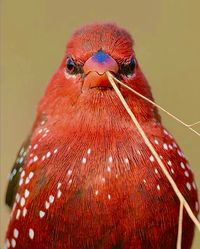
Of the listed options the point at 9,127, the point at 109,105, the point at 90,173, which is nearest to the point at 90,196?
the point at 90,173

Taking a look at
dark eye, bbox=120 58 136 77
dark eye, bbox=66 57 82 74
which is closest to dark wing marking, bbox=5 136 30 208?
dark eye, bbox=66 57 82 74

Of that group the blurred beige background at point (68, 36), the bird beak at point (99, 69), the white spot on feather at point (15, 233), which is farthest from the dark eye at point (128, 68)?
the blurred beige background at point (68, 36)

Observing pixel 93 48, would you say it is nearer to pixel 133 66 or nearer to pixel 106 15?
pixel 133 66

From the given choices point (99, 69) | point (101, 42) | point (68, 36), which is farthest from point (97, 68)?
point (68, 36)

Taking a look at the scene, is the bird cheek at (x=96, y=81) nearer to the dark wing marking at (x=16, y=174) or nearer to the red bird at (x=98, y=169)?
the red bird at (x=98, y=169)

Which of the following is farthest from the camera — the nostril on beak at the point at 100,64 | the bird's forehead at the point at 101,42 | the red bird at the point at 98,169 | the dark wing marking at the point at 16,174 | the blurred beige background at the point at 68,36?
the blurred beige background at the point at 68,36

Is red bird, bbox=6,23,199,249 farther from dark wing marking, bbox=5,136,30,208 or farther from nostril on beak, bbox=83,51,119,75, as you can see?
dark wing marking, bbox=5,136,30,208
